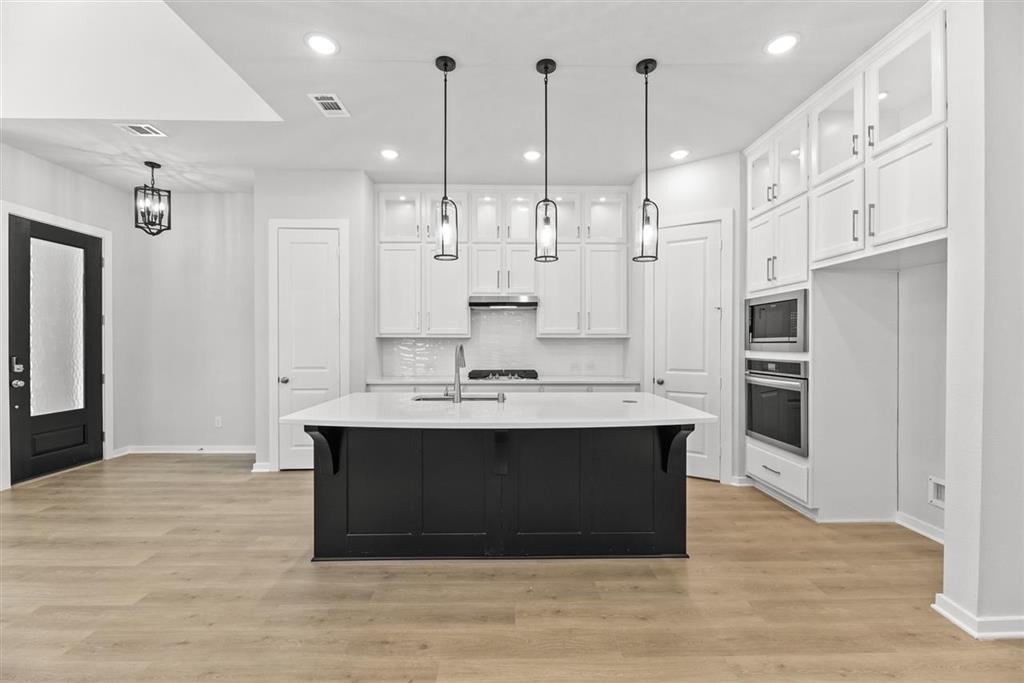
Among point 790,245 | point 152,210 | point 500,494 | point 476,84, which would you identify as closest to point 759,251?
point 790,245

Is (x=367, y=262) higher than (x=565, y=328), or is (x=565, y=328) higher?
(x=367, y=262)

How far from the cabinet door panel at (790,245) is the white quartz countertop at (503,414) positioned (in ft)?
4.62

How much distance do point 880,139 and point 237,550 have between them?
4.29 meters

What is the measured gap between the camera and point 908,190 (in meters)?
2.63

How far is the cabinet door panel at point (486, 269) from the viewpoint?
544 centimetres

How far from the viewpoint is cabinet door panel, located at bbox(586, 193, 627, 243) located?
5.47 m

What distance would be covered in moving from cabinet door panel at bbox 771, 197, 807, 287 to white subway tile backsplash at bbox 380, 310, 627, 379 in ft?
6.72

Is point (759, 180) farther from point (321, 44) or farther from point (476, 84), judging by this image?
point (321, 44)

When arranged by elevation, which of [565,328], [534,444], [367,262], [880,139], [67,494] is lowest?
[67,494]

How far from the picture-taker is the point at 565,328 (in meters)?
5.49

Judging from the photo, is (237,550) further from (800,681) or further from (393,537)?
(800,681)

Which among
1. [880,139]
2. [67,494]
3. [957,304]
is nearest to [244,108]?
[67,494]

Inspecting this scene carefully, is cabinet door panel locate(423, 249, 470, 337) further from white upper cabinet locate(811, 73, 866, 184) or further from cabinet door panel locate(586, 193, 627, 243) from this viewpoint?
white upper cabinet locate(811, 73, 866, 184)

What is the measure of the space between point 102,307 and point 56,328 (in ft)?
1.84
